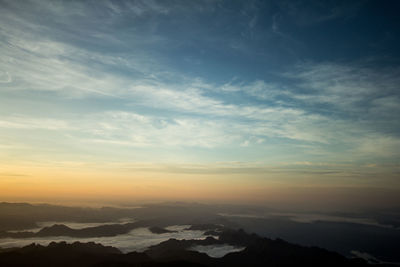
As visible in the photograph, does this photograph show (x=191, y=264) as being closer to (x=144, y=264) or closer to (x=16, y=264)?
(x=144, y=264)

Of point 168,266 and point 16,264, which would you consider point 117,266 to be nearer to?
point 168,266

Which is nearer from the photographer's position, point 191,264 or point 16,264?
point 191,264

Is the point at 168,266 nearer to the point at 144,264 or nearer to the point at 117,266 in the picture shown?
the point at 144,264

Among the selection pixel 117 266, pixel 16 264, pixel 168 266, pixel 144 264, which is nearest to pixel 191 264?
pixel 168 266

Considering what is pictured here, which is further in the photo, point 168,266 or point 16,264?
point 16,264

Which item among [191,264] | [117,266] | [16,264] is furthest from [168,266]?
[16,264]

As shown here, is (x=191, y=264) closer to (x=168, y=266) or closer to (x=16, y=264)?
(x=168, y=266)
